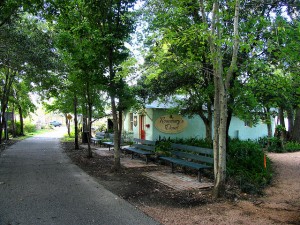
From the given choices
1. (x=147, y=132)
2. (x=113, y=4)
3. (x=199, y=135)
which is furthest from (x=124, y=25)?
(x=199, y=135)

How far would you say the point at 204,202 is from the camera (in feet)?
19.8

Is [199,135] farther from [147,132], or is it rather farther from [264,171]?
[264,171]

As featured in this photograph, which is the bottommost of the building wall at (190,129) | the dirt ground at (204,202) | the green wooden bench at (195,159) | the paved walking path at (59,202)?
the dirt ground at (204,202)

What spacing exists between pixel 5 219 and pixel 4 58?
419 inches

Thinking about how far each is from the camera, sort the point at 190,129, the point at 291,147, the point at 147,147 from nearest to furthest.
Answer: the point at 147,147 → the point at 291,147 → the point at 190,129

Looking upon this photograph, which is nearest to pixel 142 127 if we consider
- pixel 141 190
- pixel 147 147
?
pixel 147 147

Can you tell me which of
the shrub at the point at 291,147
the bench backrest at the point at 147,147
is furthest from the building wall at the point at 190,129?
the shrub at the point at 291,147

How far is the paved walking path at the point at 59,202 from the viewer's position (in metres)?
4.91

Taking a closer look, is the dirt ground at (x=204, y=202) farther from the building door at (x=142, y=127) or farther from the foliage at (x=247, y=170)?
the building door at (x=142, y=127)

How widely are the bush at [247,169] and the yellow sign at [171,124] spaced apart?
7214 mm

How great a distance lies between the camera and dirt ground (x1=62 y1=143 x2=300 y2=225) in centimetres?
505

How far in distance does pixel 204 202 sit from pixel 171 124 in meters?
12.5

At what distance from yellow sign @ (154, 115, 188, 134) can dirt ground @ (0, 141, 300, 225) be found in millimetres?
9032

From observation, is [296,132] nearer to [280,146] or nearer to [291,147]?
[291,147]
